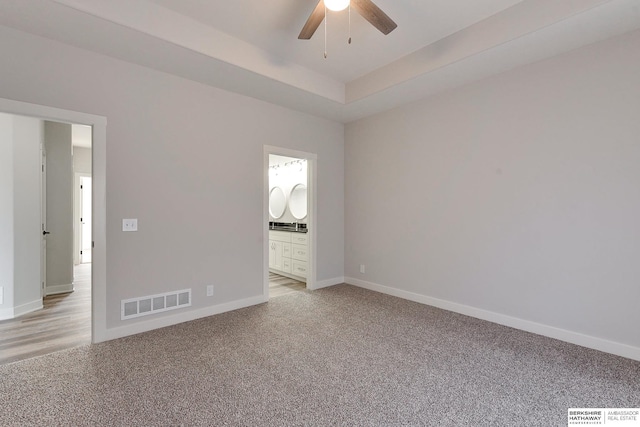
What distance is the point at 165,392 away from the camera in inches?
77.8

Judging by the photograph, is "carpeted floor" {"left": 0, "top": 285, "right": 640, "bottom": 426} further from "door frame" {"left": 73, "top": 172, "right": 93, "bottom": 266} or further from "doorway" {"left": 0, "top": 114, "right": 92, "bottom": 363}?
"door frame" {"left": 73, "top": 172, "right": 93, "bottom": 266}

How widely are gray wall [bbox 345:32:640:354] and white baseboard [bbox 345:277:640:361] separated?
5cm

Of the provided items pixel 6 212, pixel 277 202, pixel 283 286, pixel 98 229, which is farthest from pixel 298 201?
pixel 6 212

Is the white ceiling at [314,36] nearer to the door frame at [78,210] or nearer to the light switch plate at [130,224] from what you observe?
the light switch plate at [130,224]

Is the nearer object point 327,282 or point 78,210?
point 327,282

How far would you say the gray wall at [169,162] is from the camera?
2.60 metres

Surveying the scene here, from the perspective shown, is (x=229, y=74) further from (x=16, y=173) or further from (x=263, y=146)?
(x=16, y=173)

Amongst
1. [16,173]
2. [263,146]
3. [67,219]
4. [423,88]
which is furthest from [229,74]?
[67,219]

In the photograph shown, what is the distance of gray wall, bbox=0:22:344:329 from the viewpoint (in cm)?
260

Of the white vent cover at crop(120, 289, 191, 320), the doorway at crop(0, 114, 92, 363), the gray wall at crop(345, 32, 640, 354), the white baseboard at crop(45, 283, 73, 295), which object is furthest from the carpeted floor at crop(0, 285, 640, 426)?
the white baseboard at crop(45, 283, 73, 295)

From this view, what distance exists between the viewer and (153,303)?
10.1 ft

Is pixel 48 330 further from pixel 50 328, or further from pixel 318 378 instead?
pixel 318 378

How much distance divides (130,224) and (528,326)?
407cm

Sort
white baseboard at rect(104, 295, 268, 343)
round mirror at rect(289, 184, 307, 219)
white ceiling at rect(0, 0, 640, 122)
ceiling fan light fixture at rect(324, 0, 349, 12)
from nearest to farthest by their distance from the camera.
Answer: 1. ceiling fan light fixture at rect(324, 0, 349, 12)
2. white ceiling at rect(0, 0, 640, 122)
3. white baseboard at rect(104, 295, 268, 343)
4. round mirror at rect(289, 184, 307, 219)
